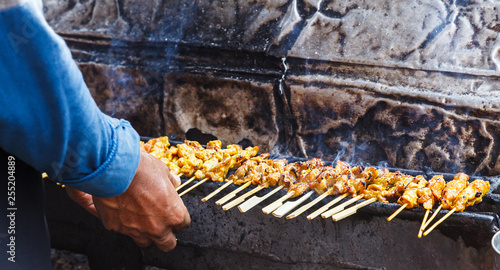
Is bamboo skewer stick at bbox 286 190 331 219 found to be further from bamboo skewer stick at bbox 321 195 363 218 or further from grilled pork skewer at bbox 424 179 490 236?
grilled pork skewer at bbox 424 179 490 236

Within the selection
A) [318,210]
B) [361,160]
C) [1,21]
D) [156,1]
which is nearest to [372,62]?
[361,160]

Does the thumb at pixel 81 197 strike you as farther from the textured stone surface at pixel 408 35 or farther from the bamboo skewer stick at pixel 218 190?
the textured stone surface at pixel 408 35

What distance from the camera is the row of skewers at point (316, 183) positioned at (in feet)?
9.95

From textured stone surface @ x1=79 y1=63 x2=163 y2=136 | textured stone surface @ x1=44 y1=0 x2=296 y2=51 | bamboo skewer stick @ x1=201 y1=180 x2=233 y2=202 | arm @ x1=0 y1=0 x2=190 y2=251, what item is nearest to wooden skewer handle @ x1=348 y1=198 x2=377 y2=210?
bamboo skewer stick @ x1=201 y1=180 x2=233 y2=202

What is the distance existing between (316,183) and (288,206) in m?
0.36

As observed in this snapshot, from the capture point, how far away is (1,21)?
173 centimetres

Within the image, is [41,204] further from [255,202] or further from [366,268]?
[366,268]

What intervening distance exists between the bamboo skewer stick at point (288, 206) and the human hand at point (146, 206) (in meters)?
0.55

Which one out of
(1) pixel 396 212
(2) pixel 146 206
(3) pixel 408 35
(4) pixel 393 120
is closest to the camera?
(2) pixel 146 206

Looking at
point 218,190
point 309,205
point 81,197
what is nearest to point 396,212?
point 309,205

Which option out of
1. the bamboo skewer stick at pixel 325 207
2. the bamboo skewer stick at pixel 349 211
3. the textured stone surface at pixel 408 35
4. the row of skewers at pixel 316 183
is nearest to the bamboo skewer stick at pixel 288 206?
the row of skewers at pixel 316 183

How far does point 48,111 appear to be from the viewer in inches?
75.3

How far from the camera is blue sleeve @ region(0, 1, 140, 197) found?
1782 millimetres

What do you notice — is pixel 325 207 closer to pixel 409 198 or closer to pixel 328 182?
pixel 328 182
